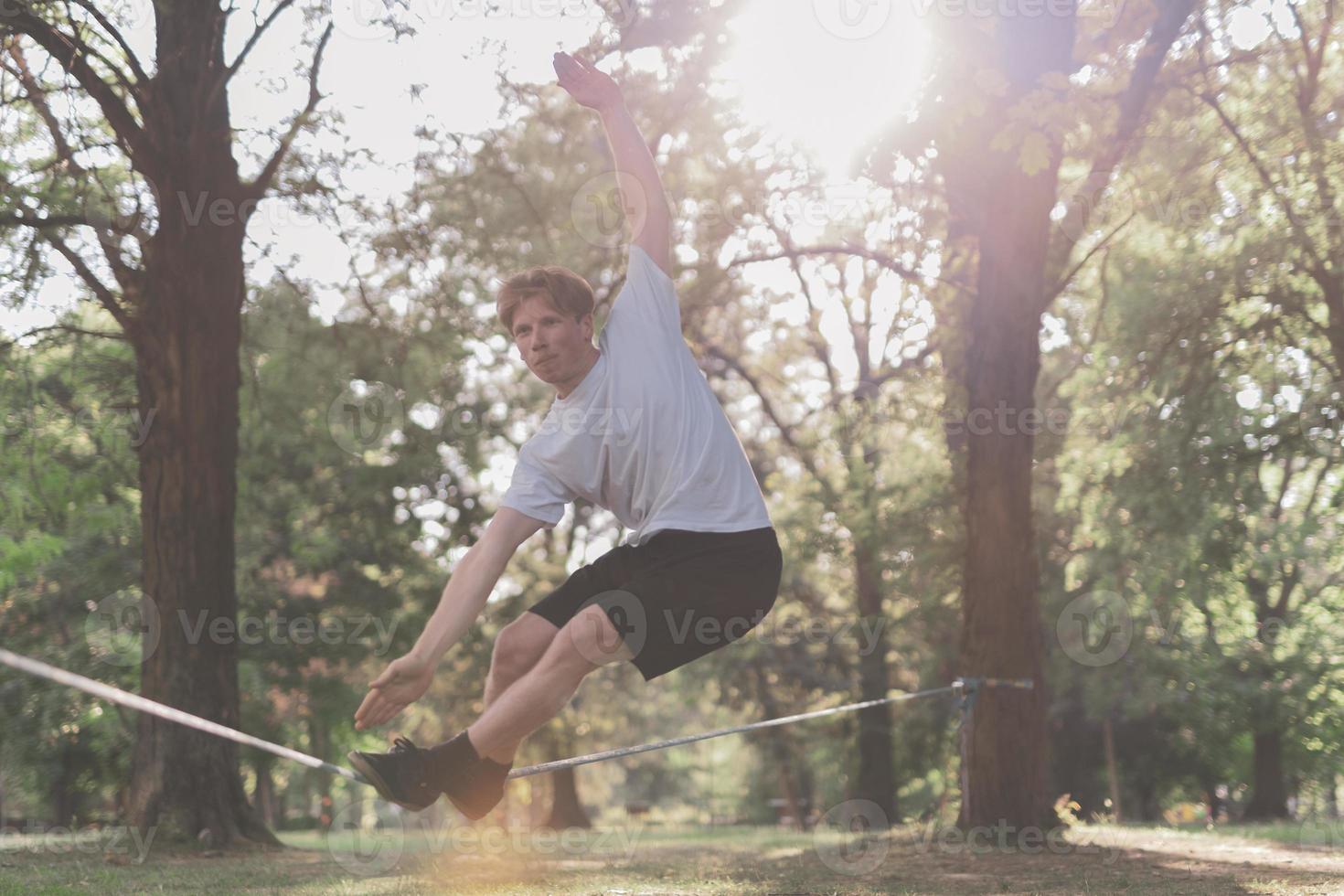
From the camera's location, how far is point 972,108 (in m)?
9.20

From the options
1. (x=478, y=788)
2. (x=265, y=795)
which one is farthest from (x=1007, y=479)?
(x=265, y=795)

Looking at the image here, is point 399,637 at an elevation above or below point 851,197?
below

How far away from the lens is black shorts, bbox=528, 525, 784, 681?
4406 millimetres

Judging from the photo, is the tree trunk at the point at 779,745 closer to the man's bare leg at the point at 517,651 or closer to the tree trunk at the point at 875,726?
the tree trunk at the point at 875,726

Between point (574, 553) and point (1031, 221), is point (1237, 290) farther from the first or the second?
point (574, 553)

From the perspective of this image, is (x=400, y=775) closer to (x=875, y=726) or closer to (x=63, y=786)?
(x=875, y=726)

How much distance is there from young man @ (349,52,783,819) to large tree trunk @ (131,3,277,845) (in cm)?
614

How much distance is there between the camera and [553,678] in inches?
172

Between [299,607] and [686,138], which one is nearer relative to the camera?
[686,138]

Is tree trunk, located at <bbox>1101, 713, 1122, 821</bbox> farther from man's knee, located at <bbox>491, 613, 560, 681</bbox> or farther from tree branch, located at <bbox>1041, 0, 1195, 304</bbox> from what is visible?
man's knee, located at <bbox>491, 613, 560, 681</bbox>

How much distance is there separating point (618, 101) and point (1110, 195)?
11.0m

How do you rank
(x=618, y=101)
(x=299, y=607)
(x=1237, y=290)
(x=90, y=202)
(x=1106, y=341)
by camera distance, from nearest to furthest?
1. (x=618, y=101)
2. (x=90, y=202)
3. (x=1237, y=290)
4. (x=1106, y=341)
5. (x=299, y=607)

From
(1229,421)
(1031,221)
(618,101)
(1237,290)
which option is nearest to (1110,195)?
(1237,290)

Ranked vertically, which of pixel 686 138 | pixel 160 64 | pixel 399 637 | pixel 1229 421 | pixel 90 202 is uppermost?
pixel 686 138
